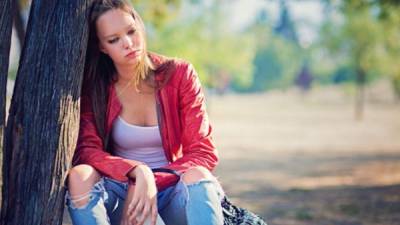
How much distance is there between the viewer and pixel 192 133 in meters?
2.92

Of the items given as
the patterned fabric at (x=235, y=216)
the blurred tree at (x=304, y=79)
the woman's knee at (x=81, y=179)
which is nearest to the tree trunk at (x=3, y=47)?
the woman's knee at (x=81, y=179)

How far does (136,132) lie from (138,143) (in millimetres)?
61

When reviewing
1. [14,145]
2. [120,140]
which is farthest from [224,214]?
[14,145]

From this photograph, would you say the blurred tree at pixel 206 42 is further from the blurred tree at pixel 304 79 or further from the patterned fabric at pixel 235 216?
the patterned fabric at pixel 235 216

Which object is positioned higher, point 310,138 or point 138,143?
point 138,143

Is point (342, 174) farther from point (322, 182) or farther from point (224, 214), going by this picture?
point (224, 214)

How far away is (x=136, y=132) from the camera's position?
2.94 m

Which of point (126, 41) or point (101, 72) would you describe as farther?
point (101, 72)

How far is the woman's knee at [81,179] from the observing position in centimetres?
259

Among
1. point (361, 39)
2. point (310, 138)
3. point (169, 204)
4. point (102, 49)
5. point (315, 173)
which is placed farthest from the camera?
point (361, 39)

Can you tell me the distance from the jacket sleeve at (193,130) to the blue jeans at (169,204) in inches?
5.0

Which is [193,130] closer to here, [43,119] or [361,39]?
[43,119]

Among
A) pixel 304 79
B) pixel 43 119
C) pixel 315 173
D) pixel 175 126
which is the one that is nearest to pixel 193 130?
pixel 175 126

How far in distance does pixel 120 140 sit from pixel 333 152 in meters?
12.9
